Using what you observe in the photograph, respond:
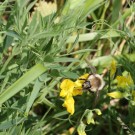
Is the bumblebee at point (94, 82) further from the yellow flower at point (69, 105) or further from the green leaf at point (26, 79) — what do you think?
the green leaf at point (26, 79)

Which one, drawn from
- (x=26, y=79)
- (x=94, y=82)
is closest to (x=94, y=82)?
(x=94, y=82)

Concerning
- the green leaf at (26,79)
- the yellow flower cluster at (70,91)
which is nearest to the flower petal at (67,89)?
the yellow flower cluster at (70,91)

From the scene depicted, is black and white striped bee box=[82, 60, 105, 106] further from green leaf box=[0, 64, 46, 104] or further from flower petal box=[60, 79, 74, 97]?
green leaf box=[0, 64, 46, 104]

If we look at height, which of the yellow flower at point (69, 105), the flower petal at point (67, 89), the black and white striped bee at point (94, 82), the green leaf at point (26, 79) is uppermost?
the green leaf at point (26, 79)

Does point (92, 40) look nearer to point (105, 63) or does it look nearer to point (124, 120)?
point (105, 63)

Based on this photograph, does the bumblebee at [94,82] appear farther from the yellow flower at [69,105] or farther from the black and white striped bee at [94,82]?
the yellow flower at [69,105]

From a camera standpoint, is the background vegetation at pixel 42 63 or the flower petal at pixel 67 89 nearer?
the background vegetation at pixel 42 63

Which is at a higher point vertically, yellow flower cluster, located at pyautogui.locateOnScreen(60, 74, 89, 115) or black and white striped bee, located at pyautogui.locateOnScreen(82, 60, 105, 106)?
black and white striped bee, located at pyautogui.locateOnScreen(82, 60, 105, 106)

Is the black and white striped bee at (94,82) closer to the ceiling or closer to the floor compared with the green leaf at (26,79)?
closer to the floor

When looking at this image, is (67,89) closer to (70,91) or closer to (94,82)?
(70,91)

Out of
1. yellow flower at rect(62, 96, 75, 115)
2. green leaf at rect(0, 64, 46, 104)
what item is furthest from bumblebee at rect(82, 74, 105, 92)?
green leaf at rect(0, 64, 46, 104)

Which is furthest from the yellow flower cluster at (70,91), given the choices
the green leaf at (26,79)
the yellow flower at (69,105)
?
the green leaf at (26,79)
